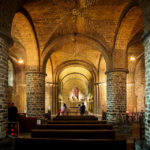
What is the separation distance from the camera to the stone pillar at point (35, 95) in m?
13.2

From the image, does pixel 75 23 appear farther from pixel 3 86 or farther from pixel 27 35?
pixel 3 86

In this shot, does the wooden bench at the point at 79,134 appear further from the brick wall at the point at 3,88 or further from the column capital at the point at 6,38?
the column capital at the point at 6,38

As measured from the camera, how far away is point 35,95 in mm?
13289

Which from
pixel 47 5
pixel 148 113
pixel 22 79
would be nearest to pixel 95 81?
pixel 22 79

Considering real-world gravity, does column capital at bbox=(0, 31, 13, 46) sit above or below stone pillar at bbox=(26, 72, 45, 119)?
above

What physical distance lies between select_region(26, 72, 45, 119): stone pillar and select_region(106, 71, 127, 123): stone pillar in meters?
5.03

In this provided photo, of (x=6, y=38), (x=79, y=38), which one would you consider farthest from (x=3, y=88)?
(x=79, y=38)

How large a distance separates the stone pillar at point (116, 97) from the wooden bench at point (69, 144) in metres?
7.21

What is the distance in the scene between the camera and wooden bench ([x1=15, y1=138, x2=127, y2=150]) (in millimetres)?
5510

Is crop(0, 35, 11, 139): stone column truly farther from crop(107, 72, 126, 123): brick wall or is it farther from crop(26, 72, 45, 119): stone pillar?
crop(107, 72, 126, 123): brick wall

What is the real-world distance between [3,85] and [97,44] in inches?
364

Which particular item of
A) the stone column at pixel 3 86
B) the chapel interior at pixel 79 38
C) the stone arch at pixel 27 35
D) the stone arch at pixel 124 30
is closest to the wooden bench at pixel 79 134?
the stone column at pixel 3 86

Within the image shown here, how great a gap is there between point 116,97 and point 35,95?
5840 millimetres

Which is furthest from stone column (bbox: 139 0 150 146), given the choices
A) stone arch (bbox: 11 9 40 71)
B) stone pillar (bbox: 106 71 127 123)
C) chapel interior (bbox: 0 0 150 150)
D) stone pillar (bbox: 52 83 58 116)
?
stone pillar (bbox: 52 83 58 116)
